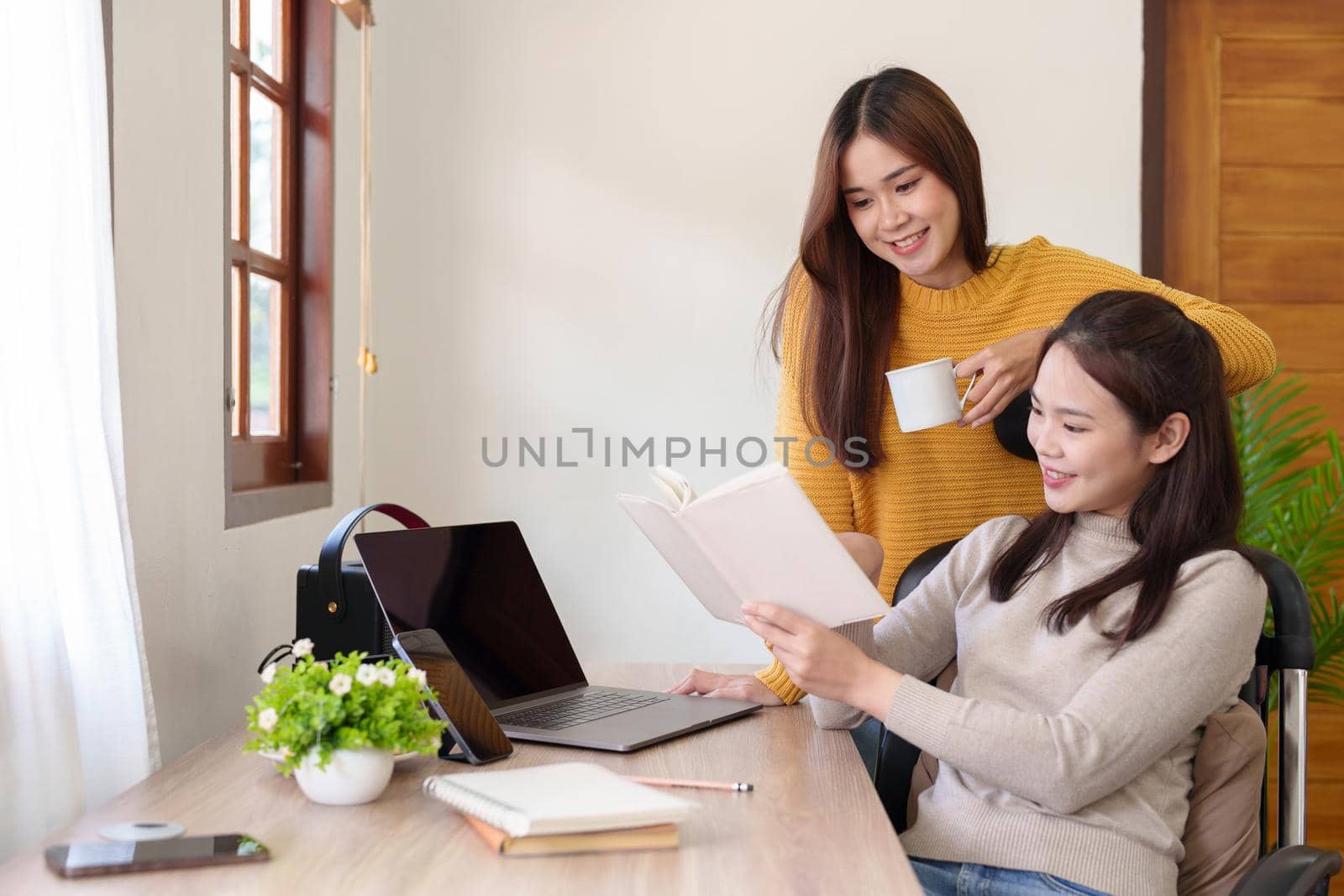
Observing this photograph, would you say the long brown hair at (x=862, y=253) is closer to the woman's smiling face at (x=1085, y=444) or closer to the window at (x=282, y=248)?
the woman's smiling face at (x=1085, y=444)

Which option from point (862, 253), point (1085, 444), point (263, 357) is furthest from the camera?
point (263, 357)

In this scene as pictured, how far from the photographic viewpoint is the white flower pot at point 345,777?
3.51 feet

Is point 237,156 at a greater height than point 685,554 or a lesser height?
greater

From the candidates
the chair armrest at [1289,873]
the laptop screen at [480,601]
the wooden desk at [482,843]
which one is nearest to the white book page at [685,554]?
the wooden desk at [482,843]

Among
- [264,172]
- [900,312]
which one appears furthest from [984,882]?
[264,172]

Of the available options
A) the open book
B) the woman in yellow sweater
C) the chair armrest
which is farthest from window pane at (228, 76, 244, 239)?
the chair armrest

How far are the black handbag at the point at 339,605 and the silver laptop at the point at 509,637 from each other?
128mm

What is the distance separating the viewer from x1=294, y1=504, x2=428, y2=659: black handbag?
1569mm

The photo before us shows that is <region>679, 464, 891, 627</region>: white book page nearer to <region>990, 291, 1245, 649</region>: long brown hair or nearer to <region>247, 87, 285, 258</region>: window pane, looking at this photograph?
<region>990, 291, 1245, 649</region>: long brown hair

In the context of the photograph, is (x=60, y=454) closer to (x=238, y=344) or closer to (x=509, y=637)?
(x=509, y=637)

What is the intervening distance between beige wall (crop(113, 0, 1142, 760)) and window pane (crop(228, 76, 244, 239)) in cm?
65

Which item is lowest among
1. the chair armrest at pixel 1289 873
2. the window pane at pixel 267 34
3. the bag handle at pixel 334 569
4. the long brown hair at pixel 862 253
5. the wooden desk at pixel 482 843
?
the chair armrest at pixel 1289 873

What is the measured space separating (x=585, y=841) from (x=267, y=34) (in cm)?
207

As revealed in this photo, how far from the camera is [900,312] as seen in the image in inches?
69.8
